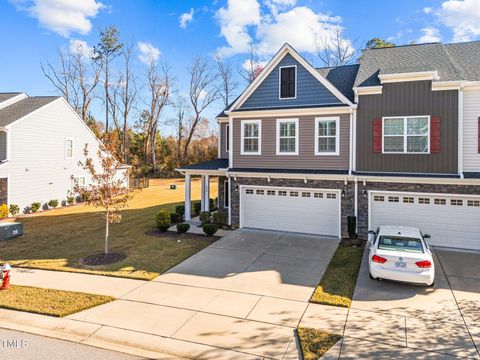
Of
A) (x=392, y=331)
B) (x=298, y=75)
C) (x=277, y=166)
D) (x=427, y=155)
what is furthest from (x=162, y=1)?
(x=392, y=331)

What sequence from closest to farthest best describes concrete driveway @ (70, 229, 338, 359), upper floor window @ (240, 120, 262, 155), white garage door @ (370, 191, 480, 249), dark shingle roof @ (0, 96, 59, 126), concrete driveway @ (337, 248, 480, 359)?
1. concrete driveway @ (337, 248, 480, 359)
2. concrete driveway @ (70, 229, 338, 359)
3. white garage door @ (370, 191, 480, 249)
4. upper floor window @ (240, 120, 262, 155)
5. dark shingle roof @ (0, 96, 59, 126)

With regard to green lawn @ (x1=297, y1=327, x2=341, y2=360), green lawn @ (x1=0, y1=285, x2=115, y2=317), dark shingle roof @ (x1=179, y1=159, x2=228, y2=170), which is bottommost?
green lawn @ (x1=297, y1=327, x2=341, y2=360)

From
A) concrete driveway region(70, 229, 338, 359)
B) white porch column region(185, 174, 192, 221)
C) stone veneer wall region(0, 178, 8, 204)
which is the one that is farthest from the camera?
stone veneer wall region(0, 178, 8, 204)

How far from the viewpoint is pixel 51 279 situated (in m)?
10.7

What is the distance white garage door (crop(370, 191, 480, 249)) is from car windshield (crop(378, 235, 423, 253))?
4.60m

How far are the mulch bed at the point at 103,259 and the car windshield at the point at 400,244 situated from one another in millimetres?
9303

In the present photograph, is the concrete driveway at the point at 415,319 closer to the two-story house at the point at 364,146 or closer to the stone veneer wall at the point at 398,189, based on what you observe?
the stone veneer wall at the point at 398,189

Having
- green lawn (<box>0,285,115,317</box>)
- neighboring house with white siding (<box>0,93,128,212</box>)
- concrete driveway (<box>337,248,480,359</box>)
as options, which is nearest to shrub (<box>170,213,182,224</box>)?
neighboring house with white siding (<box>0,93,128,212</box>)

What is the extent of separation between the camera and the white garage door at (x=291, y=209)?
15.8m

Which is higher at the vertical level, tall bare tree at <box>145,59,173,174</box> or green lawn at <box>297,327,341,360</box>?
tall bare tree at <box>145,59,173,174</box>

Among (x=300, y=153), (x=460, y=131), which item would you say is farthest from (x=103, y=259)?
(x=460, y=131)

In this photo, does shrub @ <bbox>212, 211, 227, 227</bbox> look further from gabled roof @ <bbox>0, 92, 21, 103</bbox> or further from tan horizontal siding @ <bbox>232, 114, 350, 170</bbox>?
gabled roof @ <bbox>0, 92, 21, 103</bbox>

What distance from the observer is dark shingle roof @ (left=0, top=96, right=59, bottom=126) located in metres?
23.1

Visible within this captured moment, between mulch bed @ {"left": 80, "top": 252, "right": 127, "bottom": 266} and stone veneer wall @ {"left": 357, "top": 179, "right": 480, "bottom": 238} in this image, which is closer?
mulch bed @ {"left": 80, "top": 252, "right": 127, "bottom": 266}
